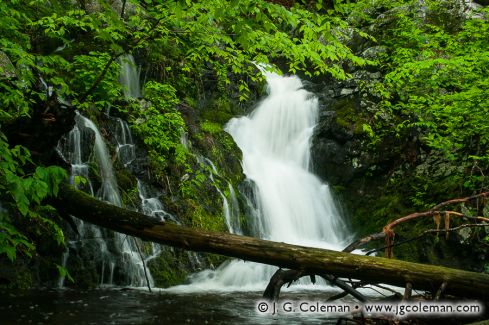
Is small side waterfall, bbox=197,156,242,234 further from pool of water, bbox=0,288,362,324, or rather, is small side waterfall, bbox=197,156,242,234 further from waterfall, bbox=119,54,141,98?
pool of water, bbox=0,288,362,324

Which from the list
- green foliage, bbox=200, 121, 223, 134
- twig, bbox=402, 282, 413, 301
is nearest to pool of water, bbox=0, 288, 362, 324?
twig, bbox=402, 282, 413, 301

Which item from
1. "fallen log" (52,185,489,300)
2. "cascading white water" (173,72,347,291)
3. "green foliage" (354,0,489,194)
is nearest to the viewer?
"fallen log" (52,185,489,300)

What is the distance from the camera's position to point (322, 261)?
4250 mm

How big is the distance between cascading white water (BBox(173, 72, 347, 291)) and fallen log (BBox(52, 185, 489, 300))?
10.8ft

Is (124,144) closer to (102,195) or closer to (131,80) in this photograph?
(102,195)

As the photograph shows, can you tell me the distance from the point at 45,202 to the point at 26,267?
2028 millimetres

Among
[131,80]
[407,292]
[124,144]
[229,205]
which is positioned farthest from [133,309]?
[131,80]

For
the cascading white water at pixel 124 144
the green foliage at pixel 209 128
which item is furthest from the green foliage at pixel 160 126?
the green foliage at pixel 209 128

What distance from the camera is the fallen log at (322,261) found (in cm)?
420

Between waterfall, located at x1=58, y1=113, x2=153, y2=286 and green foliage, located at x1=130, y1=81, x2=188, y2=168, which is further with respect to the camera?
green foliage, located at x1=130, y1=81, x2=188, y2=168

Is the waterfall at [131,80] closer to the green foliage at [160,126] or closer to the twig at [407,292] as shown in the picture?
the green foliage at [160,126]

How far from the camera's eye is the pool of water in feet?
15.9

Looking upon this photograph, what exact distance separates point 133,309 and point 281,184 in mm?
7730

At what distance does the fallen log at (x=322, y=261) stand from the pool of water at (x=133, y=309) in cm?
107
